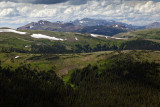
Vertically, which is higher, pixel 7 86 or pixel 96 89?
pixel 7 86

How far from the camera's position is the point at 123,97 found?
133375 millimetres

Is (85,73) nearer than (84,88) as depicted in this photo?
No

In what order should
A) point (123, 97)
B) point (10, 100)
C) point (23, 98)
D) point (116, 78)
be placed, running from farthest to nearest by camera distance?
1. point (116, 78)
2. point (123, 97)
3. point (23, 98)
4. point (10, 100)

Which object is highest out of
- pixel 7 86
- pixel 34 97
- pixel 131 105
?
pixel 7 86

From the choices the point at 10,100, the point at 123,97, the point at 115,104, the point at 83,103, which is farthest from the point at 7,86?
the point at 123,97

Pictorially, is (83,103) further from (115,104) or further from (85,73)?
(85,73)

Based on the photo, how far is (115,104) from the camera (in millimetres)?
123188

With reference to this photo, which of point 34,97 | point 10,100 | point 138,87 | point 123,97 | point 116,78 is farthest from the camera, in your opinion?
point 116,78

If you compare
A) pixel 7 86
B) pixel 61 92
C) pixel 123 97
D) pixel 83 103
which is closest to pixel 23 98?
pixel 7 86

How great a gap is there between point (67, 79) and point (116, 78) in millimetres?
64300

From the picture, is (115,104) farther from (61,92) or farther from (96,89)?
(61,92)

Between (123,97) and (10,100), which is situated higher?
(10,100)

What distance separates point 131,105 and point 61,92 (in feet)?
225

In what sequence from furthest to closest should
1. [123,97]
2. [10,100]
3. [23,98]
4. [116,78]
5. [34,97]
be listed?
1. [116,78]
2. [123,97]
3. [34,97]
4. [23,98]
5. [10,100]
